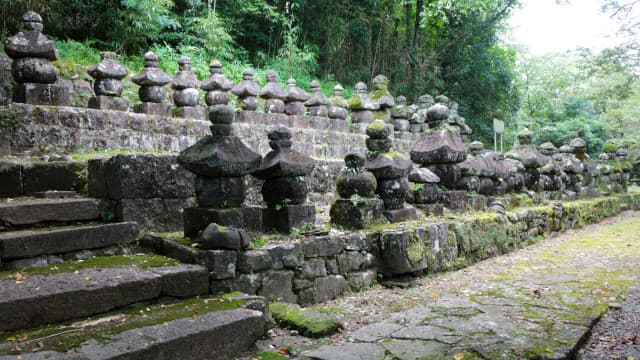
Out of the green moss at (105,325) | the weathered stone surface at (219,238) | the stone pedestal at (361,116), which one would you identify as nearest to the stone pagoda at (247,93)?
the stone pedestal at (361,116)

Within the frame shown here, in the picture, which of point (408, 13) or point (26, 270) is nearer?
point (26, 270)

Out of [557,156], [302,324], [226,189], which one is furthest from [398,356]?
[557,156]

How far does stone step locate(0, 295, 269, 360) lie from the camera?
9.13 ft

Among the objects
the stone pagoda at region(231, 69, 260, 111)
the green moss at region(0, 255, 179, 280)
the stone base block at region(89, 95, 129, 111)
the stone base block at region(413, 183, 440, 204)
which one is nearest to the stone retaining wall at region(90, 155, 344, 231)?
the green moss at region(0, 255, 179, 280)

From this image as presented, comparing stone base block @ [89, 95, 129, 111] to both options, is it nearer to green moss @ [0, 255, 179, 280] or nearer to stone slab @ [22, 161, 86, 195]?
stone slab @ [22, 161, 86, 195]

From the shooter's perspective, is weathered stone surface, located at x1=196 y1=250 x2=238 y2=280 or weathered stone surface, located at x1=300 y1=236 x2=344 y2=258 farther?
weathered stone surface, located at x1=300 y1=236 x2=344 y2=258

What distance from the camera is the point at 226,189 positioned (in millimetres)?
4496

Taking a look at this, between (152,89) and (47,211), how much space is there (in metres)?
4.43

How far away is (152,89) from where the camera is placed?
8.38 metres

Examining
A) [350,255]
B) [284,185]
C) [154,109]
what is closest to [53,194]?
[284,185]

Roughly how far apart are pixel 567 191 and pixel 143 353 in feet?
41.3

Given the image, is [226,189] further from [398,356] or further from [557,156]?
[557,156]

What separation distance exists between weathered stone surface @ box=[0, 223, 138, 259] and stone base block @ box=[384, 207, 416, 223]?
3129 mm

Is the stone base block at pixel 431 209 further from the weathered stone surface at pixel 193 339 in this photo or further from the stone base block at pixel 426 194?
the weathered stone surface at pixel 193 339
